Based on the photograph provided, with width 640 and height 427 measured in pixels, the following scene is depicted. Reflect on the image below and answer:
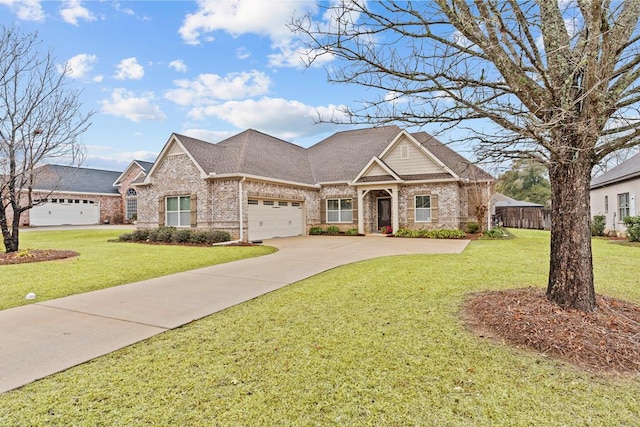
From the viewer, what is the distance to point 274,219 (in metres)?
18.5

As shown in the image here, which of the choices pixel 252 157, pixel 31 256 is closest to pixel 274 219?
pixel 252 157

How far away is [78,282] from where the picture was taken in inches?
275

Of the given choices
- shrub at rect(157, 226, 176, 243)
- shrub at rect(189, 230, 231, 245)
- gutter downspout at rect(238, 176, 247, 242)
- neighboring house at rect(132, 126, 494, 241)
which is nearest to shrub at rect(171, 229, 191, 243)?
shrub at rect(157, 226, 176, 243)

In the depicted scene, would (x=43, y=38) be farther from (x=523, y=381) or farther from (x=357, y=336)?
(x=523, y=381)

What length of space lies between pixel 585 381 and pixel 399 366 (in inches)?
62.6

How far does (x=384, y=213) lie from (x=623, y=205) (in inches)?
490

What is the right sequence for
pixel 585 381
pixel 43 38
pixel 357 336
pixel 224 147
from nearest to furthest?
pixel 585 381 < pixel 357 336 < pixel 43 38 < pixel 224 147

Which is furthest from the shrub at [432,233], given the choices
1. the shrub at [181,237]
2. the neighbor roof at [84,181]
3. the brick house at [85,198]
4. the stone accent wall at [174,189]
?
the neighbor roof at [84,181]

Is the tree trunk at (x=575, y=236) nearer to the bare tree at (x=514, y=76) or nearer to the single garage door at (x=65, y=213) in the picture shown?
the bare tree at (x=514, y=76)

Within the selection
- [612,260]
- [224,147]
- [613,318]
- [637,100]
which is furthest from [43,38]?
[612,260]

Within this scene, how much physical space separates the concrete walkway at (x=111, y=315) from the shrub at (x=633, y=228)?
14.5 m

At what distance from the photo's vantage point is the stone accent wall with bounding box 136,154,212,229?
653 inches

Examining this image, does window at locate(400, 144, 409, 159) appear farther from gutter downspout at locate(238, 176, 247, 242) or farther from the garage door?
gutter downspout at locate(238, 176, 247, 242)

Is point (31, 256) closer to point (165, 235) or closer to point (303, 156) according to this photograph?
point (165, 235)
